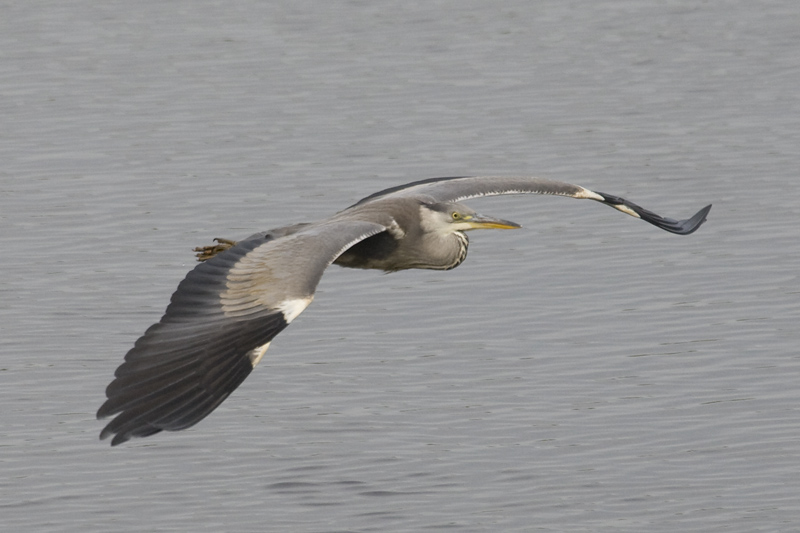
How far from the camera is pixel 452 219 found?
12.4 metres

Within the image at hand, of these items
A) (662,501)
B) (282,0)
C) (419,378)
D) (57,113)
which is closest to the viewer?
(662,501)

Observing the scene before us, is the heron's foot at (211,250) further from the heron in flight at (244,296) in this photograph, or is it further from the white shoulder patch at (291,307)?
the white shoulder patch at (291,307)

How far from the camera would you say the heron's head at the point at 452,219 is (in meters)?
12.2

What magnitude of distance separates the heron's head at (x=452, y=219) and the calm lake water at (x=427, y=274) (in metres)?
1.77

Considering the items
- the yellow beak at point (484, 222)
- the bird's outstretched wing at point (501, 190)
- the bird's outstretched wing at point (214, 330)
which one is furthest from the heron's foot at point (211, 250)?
the yellow beak at point (484, 222)

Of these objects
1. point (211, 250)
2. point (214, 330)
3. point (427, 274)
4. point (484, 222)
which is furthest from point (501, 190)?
point (427, 274)

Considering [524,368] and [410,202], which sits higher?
[410,202]

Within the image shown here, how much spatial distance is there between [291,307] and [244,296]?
13.2 inches

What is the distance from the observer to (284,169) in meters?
21.1

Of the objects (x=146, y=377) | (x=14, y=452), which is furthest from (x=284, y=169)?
(x=146, y=377)

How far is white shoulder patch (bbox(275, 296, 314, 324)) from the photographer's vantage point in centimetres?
956

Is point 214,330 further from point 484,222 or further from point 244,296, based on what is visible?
point 484,222

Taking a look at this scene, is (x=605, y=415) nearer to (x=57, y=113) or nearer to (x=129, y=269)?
(x=129, y=269)

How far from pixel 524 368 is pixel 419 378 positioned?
3.05 feet
